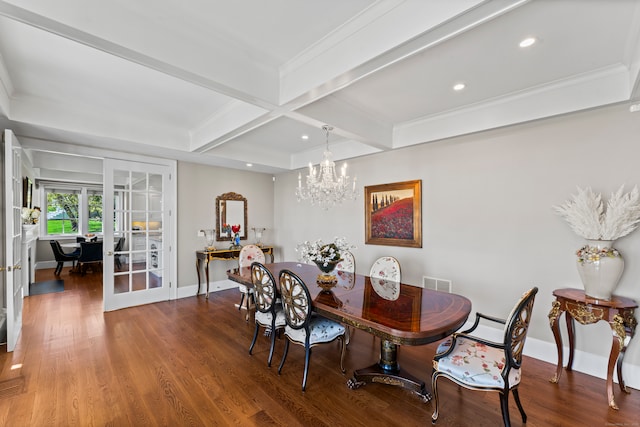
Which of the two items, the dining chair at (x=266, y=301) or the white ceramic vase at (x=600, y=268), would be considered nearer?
the white ceramic vase at (x=600, y=268)

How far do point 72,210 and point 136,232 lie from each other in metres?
5.74

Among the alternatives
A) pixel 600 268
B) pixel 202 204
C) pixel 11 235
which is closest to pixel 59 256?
pixel 202 204

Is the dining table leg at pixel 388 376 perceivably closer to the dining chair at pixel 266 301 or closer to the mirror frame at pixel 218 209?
the dining chair at pixel 266 301

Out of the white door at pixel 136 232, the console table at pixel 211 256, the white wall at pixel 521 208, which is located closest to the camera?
the white wall at pixel 521 208

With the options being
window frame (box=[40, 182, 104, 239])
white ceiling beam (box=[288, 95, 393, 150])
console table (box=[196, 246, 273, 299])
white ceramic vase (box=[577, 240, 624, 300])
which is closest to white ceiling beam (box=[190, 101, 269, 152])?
white ceiling beam (box=[288, 95, 393, 150])

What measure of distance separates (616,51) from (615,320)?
2.09 m

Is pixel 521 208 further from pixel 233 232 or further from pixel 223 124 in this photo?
pixel 233 232

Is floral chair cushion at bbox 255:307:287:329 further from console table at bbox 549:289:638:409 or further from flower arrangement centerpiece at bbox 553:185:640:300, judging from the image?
flower arrangement centerpiece at bbox 553:185:640:300

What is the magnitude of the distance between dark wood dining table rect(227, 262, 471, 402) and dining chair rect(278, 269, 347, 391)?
0.44ft

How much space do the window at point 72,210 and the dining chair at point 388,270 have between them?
29.4ft

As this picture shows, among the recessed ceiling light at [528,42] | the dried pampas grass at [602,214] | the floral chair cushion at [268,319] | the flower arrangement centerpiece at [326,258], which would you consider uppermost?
the recessed ceiling light at [528,42]

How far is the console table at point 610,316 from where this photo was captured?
7.34ft

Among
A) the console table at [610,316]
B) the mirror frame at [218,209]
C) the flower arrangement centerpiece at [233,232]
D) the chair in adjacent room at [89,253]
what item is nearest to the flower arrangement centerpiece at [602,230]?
the console table at [610,316]

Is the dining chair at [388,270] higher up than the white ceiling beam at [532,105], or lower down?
lower down
